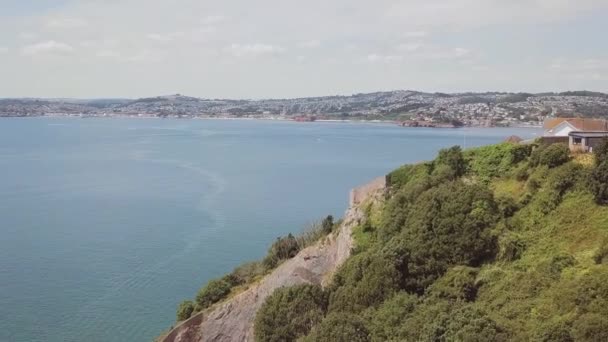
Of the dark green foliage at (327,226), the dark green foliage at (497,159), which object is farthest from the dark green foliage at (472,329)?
the dark green foliage at (327,226)

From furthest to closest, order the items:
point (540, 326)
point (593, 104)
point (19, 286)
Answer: point (593, 104), point (19, 286), point (540, 326)

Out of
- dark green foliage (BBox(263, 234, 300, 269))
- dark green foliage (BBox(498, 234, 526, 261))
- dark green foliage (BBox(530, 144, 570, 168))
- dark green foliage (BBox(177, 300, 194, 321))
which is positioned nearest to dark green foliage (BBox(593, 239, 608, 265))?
dark green foliage (BBox(498, 234, 526, 261))

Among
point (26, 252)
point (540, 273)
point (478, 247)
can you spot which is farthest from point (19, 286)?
point (540, 273)

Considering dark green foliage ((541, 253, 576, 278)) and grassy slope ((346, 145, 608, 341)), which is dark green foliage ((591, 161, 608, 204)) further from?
dark green foliage ((541, 253, 576, 278))

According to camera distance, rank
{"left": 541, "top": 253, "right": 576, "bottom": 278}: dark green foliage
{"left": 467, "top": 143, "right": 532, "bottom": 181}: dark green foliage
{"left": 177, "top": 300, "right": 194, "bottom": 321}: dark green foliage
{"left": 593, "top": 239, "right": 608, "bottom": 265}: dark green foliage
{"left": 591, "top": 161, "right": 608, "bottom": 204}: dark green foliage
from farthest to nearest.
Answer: {"left": 177, "top": 300, "right": 194, "bottom": 321}: dark green foliage < {"left": 467, "top": 143, "right": 532, "bottom": 181}: dark green foliage < {"left": 591, "top": 161, "right": 608, "bottom": 204}: dark green foliage < {"left": 541, "top": 253, "right": 576, "bottom": 278}: dark green foliage < {"left": 593, "top": 239, "right": 608, "bottom": 265}: dark green foliage

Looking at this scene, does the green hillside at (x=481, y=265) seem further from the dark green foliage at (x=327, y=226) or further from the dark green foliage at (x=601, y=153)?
the dark green foliage at (x=327, y=226)

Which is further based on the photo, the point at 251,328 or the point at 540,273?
the point at 251,328

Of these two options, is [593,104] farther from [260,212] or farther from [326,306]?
[326,306]
